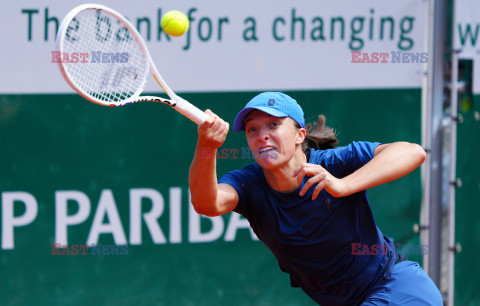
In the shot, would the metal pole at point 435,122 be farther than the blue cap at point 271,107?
Yes

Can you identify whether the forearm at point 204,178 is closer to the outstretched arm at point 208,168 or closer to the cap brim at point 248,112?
the outstretched arm at point 208,168

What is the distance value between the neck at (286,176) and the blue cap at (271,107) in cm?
15

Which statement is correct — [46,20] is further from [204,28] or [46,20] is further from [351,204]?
[351,204]

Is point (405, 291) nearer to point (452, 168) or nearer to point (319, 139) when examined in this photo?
point (319, 139)

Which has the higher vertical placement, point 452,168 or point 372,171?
point 372,171

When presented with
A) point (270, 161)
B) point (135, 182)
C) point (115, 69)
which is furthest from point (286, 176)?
point (135, 182)

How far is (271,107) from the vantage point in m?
2.65

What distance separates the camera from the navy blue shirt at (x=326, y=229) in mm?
2760

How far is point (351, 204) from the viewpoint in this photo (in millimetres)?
2816

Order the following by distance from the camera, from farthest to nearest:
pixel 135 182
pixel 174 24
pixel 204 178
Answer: pixel 135 182
pixel 174 24
pixel 204 178

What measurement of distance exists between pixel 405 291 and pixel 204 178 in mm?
983

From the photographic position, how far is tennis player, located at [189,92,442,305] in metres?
2.64

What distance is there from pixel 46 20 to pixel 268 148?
1951 mm

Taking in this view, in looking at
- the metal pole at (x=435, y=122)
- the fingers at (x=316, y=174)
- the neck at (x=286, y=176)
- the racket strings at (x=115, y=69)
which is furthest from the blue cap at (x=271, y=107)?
the metal pole at (x=435, y=122)
